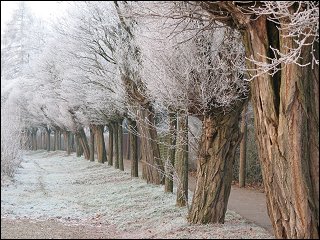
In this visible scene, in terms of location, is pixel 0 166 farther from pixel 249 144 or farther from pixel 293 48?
pixel 249 144

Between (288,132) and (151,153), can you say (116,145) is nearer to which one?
(151,153)

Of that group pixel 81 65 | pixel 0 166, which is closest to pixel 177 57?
pixel 0 166

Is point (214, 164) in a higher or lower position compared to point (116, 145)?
lower

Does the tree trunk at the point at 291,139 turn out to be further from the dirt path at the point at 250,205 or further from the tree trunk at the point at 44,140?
the tree trunk at the point at 44,140

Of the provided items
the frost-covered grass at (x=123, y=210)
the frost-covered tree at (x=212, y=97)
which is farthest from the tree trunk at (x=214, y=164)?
the frost-covered grass at (x=123, y=210)

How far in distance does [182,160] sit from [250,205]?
3.17 m

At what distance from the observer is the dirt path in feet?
34.9

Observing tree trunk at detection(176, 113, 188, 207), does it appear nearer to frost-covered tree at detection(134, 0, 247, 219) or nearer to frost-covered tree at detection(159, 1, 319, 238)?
frost-covered tree at detection(134, 0, 247, 219)

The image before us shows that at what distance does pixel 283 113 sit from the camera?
636cm

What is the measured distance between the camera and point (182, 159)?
1161 cm

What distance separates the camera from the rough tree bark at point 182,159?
10.7 meters

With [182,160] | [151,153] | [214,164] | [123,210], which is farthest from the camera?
[151,153]

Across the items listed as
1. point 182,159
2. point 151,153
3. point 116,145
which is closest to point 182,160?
point 182,159

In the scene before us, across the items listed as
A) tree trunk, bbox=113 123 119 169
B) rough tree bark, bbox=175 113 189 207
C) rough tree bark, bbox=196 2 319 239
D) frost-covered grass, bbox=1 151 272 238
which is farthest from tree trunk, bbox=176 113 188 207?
tree trunk, bbox=113 123 119 169
